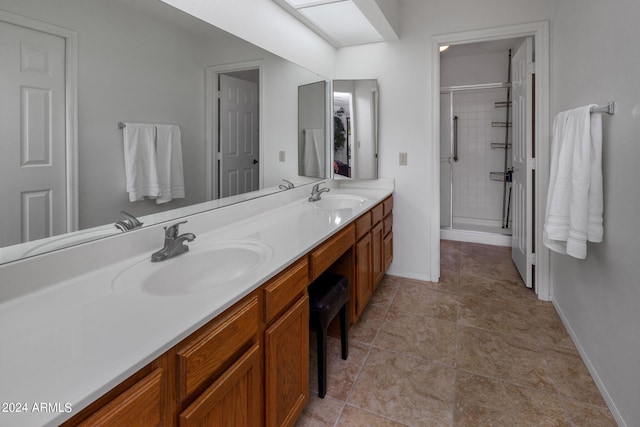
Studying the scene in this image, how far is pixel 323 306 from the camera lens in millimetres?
1547

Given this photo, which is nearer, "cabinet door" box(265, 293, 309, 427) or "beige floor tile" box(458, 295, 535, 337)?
"cabinet door" box(265, 293, 309, 427)

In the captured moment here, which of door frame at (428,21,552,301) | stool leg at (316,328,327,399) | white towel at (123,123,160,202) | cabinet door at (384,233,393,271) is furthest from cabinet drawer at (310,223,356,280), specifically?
door frame at (428,21,552,301)

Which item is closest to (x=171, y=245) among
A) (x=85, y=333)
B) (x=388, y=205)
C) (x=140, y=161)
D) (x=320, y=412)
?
(x=140, y=161)

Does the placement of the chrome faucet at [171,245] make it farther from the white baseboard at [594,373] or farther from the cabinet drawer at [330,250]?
the white baseboard at [594,373]

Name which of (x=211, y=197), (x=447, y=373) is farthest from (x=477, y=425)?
(x=211, y=197)

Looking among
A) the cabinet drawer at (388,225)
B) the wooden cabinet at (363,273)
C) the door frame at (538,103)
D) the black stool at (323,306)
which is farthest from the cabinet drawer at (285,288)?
the door frame at (538,103)

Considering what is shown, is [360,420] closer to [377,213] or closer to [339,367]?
[339,367]

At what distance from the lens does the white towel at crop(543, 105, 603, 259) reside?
5.16 feet

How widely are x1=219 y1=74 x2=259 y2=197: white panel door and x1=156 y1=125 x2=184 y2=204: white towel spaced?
25cm

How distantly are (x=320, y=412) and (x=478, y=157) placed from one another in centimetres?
407

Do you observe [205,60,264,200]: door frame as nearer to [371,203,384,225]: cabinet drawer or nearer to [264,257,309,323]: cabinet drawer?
[264,257,309,323]: cabinet drawer

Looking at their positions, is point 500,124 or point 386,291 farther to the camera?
point 500,124

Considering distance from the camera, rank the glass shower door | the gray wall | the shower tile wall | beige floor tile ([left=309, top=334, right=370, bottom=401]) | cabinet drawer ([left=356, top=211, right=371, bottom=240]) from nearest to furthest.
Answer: the gray wall, beige floor tile ([left=309, top=334, right=370, bottom=401]), cabinet drawer ([left=356, top=211, right=371, bottom=240]), the shower tile wall, the glass shower door

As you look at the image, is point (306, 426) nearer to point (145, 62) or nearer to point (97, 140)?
point (97, 140)
